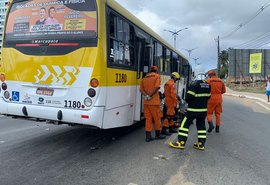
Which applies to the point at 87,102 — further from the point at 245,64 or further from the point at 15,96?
the point at 245,64

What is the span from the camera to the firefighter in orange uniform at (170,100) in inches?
314

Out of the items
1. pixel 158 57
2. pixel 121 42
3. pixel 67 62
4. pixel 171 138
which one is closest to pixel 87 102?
pixel 67 62

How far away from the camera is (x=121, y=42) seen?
6301mm

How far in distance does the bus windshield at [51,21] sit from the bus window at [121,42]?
512mm

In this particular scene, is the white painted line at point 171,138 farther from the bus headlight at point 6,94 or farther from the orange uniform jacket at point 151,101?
the bus headlight at point 6,94

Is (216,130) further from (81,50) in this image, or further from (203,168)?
(81,50)

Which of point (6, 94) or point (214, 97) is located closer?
point (6, 94)

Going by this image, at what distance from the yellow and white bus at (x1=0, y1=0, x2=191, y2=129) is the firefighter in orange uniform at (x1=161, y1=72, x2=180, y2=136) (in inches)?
69.5

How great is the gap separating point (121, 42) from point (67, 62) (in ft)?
4.37

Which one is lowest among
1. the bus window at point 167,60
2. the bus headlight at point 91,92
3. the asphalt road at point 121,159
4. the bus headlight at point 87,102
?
the asphalt road at point 121,159

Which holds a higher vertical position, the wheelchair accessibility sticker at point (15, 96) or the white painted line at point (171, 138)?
the wheelchair accessibility sticker at point (15, 96)

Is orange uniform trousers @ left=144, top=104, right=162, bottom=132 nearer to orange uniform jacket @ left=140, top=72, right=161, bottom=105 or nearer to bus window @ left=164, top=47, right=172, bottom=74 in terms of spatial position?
orange uniform jacket @ left=140, top=72, right=161, bottom=105

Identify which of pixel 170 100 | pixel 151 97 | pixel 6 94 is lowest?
pixel 170 100

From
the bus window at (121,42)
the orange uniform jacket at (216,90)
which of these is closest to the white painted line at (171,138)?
the orange uniform jacket at (216,90)
